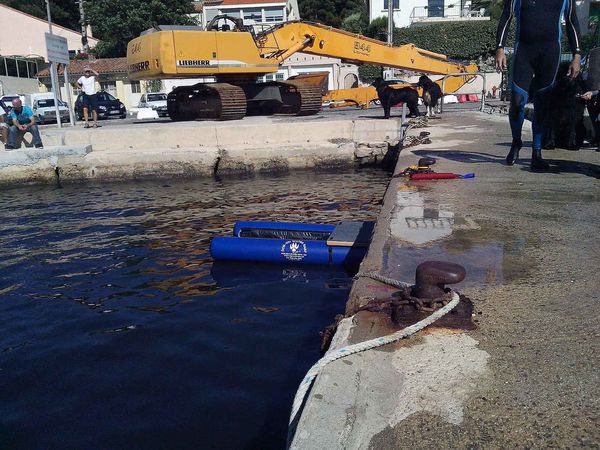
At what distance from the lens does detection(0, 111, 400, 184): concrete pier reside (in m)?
11.2

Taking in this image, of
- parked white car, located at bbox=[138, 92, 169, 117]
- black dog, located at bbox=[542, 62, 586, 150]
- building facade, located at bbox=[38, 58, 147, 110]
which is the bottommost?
black dog, located at bbox=[542, 62, 586, 150]

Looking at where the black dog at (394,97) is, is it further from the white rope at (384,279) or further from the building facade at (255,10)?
the building facade at (255,10)

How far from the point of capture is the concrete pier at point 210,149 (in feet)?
36.7

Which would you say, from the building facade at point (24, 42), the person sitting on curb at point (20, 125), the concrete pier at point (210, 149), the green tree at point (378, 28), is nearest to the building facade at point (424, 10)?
the green tree at point (378, 28)

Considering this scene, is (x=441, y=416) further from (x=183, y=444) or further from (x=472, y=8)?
(x=472, y=8)

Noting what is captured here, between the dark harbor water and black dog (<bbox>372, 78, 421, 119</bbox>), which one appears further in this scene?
black dog (<bbox>372, 78, 421, 119</bbox>)

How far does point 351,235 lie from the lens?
487 cm

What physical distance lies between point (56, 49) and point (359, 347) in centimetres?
1430

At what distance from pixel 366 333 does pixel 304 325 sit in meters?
1.58

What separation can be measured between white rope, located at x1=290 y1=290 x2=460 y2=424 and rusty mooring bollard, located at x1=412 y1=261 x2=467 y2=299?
0.27 feet

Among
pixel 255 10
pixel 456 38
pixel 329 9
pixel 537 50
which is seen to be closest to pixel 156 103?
pixel 255 10

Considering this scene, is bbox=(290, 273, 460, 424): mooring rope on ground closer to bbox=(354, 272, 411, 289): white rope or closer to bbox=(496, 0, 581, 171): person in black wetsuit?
bbox=(354, 272, 411, 289): white rope

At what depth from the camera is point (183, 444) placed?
8.29 ft

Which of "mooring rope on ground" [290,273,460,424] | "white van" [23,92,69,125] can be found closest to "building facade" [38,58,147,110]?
"white van" [23,92,69,125]
